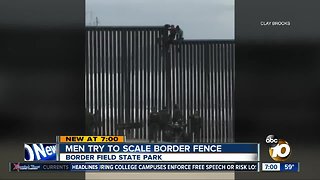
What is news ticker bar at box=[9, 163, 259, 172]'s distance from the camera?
2.83m

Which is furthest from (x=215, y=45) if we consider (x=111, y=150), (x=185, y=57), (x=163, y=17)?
(x=111, y=150)

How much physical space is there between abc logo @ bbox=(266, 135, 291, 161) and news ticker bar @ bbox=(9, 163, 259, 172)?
0.18 metres

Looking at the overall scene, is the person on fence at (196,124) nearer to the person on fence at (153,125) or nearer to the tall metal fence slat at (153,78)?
the tall metal fence slat at (153,78)

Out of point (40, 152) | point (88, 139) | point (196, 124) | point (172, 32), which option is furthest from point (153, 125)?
point (40, 152)

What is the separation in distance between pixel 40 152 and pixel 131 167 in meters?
0.79

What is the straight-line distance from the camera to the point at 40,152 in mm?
2832

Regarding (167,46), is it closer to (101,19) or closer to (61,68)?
(101,19)

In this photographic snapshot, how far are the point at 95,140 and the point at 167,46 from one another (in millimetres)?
1021

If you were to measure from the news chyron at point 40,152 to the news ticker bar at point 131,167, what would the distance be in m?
0.06

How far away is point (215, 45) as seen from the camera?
9.32 ft

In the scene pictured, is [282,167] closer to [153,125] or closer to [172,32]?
[153,125]

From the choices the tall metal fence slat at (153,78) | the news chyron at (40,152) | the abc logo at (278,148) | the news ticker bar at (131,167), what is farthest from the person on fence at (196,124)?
the news chyron at (40,152)

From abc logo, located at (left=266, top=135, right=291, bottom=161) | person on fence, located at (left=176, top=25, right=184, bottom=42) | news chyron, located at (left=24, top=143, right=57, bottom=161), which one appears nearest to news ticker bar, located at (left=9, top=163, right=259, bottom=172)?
news chyron, located at (left=24, top=143, right=57, bottom=161)

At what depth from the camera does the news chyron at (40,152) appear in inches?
111
